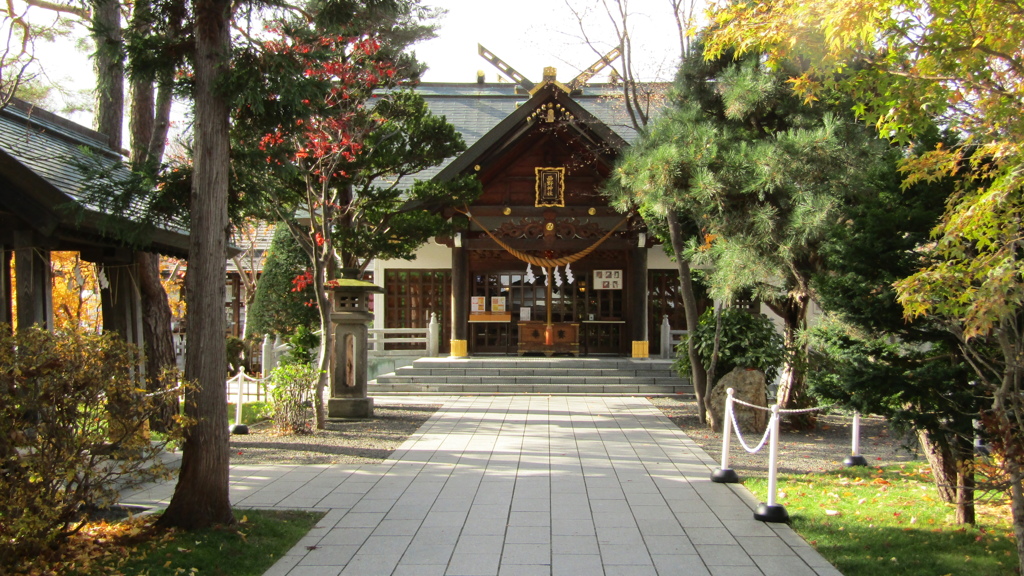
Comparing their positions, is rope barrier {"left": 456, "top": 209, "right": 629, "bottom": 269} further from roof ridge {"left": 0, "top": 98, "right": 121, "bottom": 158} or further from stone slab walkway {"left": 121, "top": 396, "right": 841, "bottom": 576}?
roof ridge {"left": 0, "top": 98, "right": 121, "bottom": 158}

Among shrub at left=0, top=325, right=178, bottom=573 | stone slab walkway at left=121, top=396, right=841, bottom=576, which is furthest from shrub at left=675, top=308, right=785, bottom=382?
shrub at left=0, top=325, right=178, bottom=573

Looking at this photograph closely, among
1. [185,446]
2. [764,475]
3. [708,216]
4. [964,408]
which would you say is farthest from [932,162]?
[185,446]

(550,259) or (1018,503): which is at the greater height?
(550,259)

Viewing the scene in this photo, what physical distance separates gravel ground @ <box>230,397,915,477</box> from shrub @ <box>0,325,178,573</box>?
13.1 ft

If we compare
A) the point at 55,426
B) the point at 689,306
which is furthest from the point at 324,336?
the point at 55,426

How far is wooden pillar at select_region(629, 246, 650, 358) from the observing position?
1812 cm

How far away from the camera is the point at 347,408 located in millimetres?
12219

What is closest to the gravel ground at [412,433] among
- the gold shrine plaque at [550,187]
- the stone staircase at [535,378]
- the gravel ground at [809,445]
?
the gravel ground at [809,445]

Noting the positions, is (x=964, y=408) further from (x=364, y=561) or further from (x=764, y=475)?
(x=364, y=561)

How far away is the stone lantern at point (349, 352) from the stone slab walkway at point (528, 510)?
2219 mm

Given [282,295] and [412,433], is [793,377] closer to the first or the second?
[412,433]

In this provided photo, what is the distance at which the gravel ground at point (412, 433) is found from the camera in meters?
8.93

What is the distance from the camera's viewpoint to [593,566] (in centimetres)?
506

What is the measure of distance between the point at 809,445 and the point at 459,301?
9658mm
